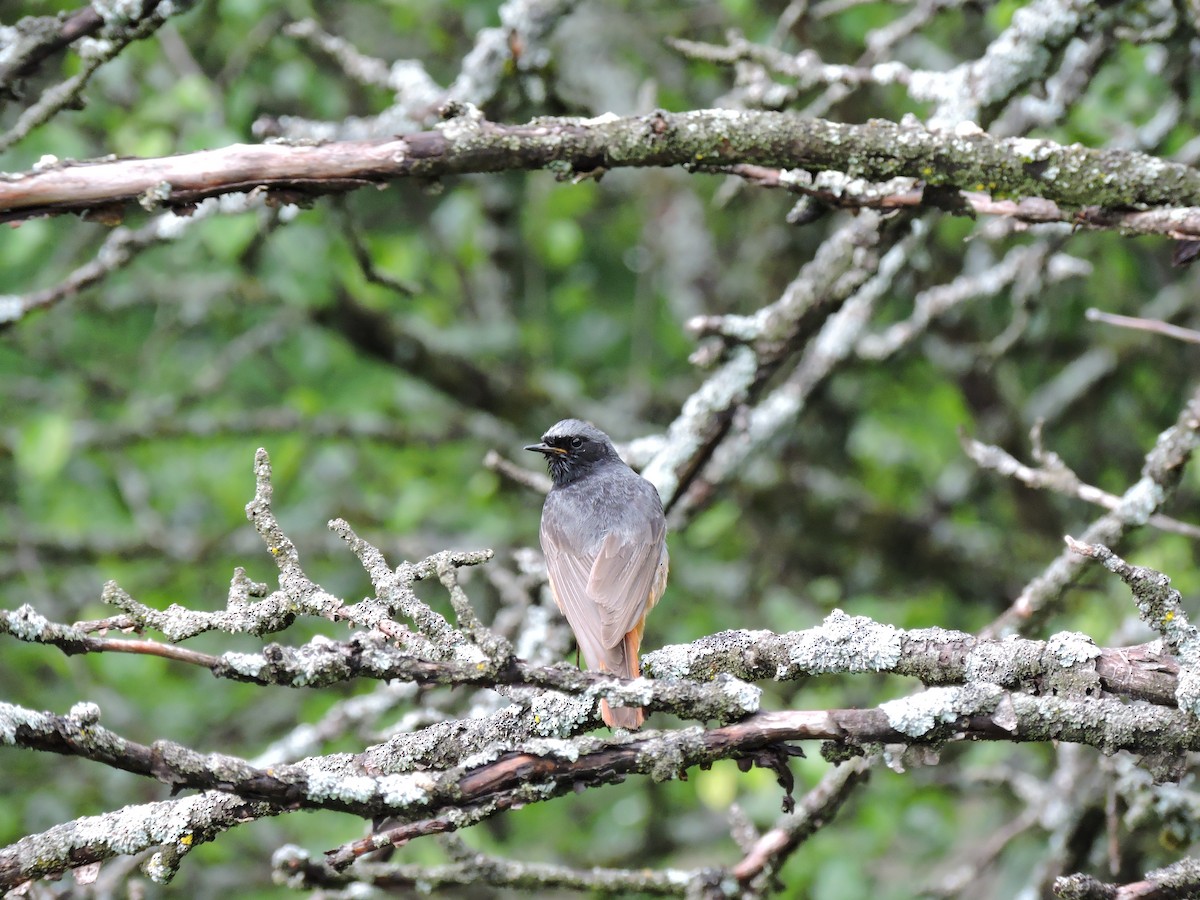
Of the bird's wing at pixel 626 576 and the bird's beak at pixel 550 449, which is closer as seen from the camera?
the bird's wing at pixel 626 576

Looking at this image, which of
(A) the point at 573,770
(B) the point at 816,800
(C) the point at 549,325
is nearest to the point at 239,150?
(A) the point at 573,770

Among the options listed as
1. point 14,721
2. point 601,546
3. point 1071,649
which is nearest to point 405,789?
point 14,721

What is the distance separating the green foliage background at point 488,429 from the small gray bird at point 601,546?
1.45m

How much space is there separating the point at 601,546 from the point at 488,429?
3053mm

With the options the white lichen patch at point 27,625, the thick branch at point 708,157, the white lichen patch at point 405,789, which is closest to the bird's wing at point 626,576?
the thick branch at point 708,157

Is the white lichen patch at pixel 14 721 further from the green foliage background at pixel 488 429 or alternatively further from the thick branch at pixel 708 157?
the green foliage background at pixel 488 429

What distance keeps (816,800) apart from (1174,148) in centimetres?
432

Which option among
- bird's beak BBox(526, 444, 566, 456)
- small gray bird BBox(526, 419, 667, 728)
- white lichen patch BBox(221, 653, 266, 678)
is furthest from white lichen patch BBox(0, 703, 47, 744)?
bird's beak BBox(526, 444, 566, 456)

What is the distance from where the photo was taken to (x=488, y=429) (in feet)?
26.1

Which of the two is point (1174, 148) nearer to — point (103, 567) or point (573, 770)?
point (573, 770)

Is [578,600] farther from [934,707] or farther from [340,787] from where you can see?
[340,787]

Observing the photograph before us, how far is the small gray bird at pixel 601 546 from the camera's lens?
4.54 m

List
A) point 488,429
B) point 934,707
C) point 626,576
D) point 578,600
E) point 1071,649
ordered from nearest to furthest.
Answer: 1. point 934,707
2. point 1071,649
3. point 578,600
4. point 626,576
5. point 488,429

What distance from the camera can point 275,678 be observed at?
2.14 metres
